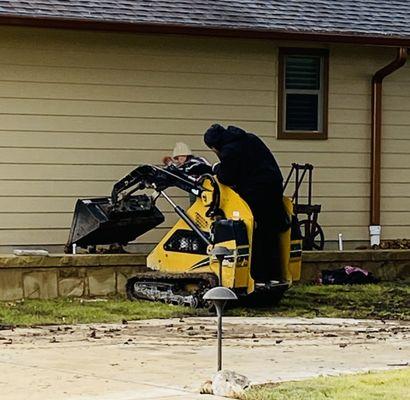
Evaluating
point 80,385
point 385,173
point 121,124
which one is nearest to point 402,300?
point 385,173

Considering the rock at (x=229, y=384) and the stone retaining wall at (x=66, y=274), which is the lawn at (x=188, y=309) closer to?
the stone retaining wall at (x=66, y=274)

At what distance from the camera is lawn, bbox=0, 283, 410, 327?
14906mm

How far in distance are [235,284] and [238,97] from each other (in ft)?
14.6

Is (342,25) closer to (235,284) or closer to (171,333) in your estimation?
(235,284)

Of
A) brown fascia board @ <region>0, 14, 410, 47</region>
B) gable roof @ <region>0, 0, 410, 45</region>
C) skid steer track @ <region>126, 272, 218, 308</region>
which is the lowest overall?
skid steer track @ <region>126, 272, 218, 308</region>

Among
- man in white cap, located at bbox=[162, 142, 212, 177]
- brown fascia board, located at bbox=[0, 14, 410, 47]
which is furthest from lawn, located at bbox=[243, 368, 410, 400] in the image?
brown fascia board, located at bbox=[0, 14, 410, 47]

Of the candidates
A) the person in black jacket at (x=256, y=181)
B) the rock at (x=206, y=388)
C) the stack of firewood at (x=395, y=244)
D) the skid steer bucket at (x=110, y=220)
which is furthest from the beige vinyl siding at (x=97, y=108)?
the rock at (x=206, y=388)

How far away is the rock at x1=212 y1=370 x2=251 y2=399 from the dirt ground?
173 millimetres

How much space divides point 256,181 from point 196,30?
3.06 meters

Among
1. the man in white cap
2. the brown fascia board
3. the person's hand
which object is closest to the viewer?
the man in white cap

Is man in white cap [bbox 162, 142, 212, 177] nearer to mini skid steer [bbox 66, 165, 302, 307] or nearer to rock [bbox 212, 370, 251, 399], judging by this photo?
mini skid steer [bbox 66, 165, 302, 307]

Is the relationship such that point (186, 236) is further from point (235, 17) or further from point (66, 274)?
point (235, 17)

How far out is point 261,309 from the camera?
15.9 metres

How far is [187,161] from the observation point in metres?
16.5
